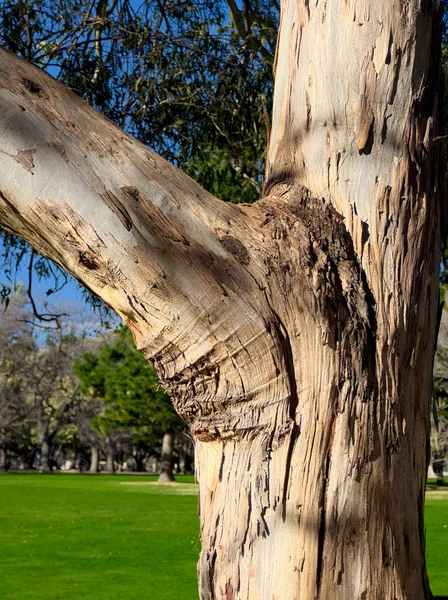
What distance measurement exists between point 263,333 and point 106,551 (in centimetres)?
879

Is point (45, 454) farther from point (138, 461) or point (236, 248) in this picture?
point (236, 248)

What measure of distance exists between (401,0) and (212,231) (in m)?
0.95

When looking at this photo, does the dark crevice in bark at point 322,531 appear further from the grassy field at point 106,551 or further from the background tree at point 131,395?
the background tree at point 131,395

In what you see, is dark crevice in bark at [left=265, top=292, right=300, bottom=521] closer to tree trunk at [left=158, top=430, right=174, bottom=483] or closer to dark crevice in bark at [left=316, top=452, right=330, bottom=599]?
dark crevice in bark at [left=316, top=452, right=330, bottom=599]

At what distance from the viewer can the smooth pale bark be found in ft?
6.25

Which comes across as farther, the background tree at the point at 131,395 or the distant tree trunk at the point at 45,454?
the distant tree trunk at the point at 45,454

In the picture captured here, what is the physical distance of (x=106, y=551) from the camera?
9.95 metres

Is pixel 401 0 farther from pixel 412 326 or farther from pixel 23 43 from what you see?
pixel 23 43

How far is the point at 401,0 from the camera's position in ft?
7.50

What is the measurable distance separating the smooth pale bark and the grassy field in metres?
5.35

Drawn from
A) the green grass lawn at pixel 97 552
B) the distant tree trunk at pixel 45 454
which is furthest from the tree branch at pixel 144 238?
the distant tree trunk at pixel 45 454

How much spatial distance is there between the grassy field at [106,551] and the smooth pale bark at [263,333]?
17.6ft

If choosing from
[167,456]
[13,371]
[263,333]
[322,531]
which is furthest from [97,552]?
[13,371]

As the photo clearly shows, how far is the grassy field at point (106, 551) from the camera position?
7309 millimetres
